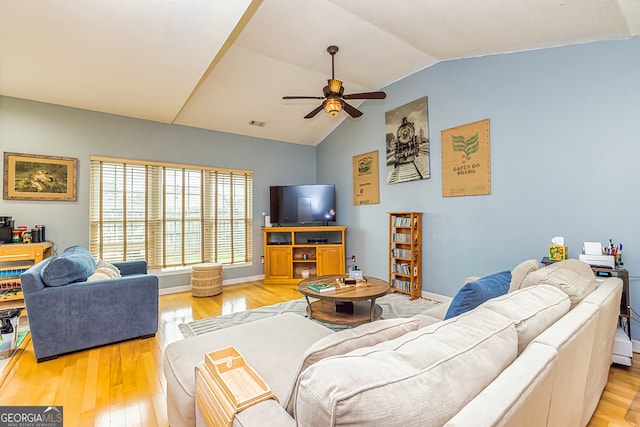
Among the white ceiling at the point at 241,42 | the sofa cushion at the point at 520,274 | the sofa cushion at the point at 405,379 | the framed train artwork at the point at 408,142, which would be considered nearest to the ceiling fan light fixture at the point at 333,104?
the white ceiling at the point at 241,42

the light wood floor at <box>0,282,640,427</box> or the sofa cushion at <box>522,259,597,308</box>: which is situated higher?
the sofa cushion at <box>522,259,597,308</box>

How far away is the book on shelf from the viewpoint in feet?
9.93

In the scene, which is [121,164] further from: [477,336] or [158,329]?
[477,336]

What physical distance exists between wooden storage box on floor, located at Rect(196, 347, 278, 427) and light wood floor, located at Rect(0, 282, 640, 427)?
107 centimetres

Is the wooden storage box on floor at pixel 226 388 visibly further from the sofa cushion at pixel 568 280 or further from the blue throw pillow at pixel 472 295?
the sofa cushion at pixel 568 280

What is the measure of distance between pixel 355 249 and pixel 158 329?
10.9 feet

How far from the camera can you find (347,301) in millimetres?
2826

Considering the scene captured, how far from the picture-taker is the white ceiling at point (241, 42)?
2256 mm

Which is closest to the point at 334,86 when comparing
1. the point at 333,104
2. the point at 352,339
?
the point at 333,104

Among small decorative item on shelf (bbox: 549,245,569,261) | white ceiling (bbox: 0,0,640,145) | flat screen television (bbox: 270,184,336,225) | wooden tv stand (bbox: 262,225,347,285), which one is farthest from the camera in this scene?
flat screen television (bbox: 270,184,336,225)

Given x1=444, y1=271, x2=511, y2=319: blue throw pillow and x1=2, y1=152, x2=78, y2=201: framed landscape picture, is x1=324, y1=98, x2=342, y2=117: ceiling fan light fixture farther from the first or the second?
x1=2, y1=152, x2=78, y2=201: framed landscape picture

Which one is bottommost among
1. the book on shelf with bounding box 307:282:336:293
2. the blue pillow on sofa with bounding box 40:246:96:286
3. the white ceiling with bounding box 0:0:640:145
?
the book on shelf with bounding box 307:282:336:293

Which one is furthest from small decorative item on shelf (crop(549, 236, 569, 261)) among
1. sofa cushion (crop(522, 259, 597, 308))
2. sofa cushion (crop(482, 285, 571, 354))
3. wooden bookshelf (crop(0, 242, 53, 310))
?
wooden bookshelf (crop(0, 242, 53, 310))

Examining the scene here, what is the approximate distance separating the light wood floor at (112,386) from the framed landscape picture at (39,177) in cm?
201
